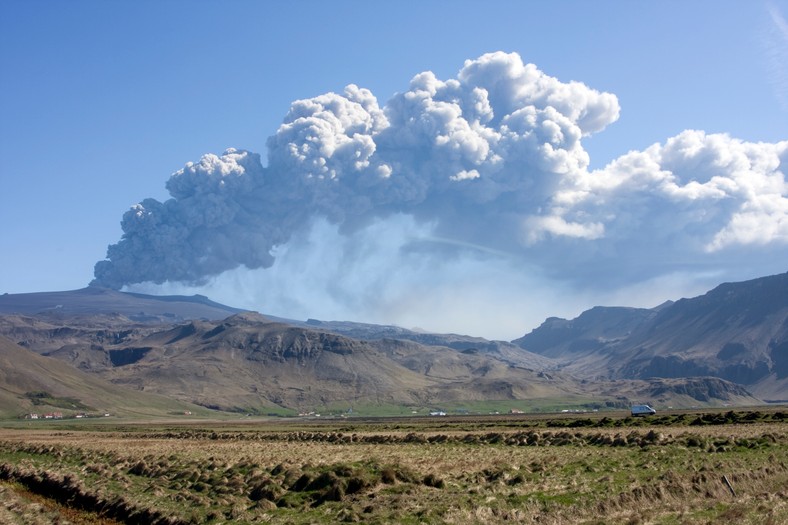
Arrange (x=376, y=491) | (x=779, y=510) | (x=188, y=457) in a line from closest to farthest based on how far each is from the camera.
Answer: (x=779, y=510) < (x=376, y=491) < (x=188, y=457)

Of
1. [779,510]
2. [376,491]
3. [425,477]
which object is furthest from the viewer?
[425,477]

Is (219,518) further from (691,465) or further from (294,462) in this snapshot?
(691,465)

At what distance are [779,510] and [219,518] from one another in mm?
20664

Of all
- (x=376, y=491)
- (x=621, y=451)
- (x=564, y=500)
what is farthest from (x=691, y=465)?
(x=376, y=491)

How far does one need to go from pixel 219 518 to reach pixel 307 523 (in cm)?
409

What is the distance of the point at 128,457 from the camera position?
49031 mm

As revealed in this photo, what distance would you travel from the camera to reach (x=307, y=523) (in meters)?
25.9

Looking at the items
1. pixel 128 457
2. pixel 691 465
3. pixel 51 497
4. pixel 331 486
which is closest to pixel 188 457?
pixel 128 457

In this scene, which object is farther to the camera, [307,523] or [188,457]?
[188,457]

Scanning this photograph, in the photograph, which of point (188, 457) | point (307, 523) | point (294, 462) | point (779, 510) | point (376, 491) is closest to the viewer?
point (779, 510)

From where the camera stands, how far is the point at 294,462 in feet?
134

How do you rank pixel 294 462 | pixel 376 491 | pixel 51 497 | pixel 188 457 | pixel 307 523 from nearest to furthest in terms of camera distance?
1. pixel 307 523
2. pixel 376 491
3. pixel 51 497
4. pixel 294 462
5. pixel 188 457

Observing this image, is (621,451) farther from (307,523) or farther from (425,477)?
(307,523)

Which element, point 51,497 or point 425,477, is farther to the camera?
point 51,497
